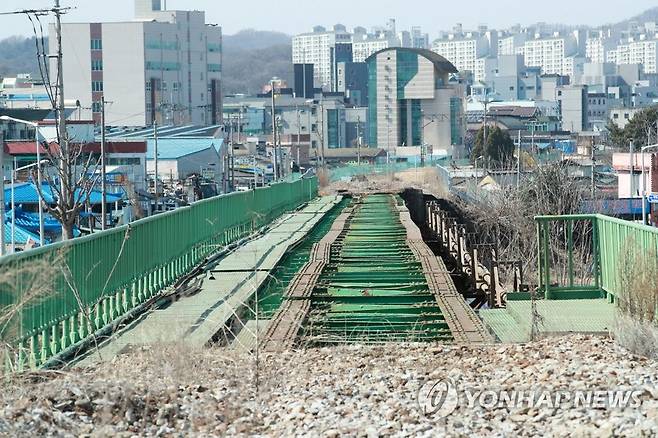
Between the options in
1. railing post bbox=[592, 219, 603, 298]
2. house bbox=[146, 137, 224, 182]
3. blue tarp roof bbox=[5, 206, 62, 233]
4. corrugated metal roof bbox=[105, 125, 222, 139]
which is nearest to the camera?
railing post bbox=[592, 219, 603, 298]

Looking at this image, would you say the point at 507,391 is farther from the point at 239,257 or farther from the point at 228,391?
the point at 239,257

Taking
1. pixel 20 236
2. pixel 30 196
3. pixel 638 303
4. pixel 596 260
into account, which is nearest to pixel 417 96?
pixel 30 196

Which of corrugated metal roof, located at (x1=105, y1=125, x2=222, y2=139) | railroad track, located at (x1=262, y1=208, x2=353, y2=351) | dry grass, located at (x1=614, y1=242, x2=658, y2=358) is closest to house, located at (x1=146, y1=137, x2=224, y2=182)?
corrugated metal roof, located at (x1=105, y1=125, x2=222, y2=139)

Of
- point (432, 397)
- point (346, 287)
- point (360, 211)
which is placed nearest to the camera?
point (432, 397)

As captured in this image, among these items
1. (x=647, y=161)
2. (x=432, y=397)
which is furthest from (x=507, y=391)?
(x=647, y=161)

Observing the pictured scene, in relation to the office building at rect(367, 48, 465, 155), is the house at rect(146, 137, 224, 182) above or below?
below

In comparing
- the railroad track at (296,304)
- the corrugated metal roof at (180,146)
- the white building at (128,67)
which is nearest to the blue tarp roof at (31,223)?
the railroad track at (296,304)

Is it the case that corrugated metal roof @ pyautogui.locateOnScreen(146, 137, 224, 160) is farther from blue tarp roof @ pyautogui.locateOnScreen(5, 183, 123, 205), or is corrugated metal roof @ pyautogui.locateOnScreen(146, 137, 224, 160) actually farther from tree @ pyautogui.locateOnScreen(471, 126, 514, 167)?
blue tarp roof @ pyautogui.locateOnScreen(5, 183, 123, 205)

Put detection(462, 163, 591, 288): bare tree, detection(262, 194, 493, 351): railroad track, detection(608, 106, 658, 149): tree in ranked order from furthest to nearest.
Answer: detection(608, 106, 658, 149): tree → detection(462, 163, 591, 288): bare tree → detection(262, 194, 493, 351): railroad track
